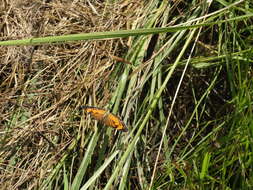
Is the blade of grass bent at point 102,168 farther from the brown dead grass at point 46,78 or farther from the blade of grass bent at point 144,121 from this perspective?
the brown dead grass at point 46,78

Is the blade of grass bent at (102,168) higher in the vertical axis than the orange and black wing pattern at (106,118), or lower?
lower

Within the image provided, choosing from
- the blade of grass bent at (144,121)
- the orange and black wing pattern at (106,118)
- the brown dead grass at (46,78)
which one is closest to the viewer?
the blade of grass bent at (144,121)

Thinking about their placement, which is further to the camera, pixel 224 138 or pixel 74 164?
pixel 74 164

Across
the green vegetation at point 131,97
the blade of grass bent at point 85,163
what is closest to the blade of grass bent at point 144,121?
the green vegetation at point 131,97

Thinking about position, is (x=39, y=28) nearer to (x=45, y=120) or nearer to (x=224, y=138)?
(x=45, y=120)

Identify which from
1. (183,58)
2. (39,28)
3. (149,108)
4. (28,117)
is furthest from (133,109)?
(39,28)

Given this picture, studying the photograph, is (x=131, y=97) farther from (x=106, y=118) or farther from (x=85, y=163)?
(x=85, y=163)

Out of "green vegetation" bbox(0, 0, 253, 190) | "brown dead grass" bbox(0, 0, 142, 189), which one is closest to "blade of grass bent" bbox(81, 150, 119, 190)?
"green vegetation" bbox(0, 0, 253, 190)
